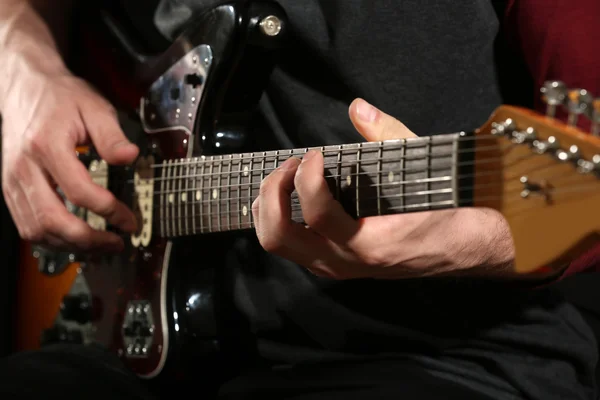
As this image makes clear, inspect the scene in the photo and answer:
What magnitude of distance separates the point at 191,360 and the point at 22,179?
347mm

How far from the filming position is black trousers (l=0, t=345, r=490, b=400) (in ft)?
2.28

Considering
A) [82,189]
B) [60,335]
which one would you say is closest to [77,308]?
[60,335]

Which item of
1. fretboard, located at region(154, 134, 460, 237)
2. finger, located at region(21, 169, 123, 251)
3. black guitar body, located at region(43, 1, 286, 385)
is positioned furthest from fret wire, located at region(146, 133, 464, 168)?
finger, located at region(21, 169, 123, 251)

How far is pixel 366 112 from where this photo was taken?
1.88ft

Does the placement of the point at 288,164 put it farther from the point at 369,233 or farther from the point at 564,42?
the point at 564,42

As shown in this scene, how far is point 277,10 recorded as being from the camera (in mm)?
721

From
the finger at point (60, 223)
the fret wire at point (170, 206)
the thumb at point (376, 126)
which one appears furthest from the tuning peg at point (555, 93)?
the finger at point (60, 223)

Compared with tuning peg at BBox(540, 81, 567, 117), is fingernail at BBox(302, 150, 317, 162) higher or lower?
lower

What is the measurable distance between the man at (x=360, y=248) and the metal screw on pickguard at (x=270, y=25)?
0.08ft

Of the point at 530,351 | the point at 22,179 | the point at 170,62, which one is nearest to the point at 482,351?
the point at 530,351

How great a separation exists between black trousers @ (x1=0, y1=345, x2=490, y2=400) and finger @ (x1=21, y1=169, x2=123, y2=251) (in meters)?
0.15

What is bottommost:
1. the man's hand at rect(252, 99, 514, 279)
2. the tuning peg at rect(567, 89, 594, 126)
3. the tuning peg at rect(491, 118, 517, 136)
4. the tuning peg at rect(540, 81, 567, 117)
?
the man's hand at rect(252, 99, 514, 279)

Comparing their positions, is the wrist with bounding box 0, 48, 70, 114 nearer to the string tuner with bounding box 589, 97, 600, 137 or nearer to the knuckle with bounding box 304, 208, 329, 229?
the knuckle with bounding box 304, 208, 329, 229

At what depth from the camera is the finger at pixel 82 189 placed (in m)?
0.81
